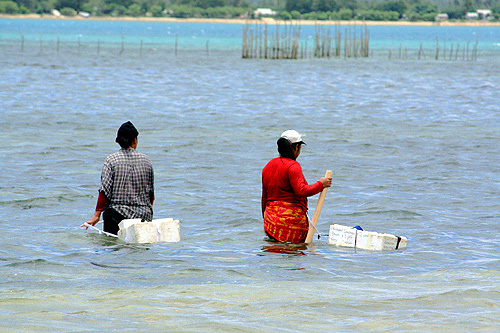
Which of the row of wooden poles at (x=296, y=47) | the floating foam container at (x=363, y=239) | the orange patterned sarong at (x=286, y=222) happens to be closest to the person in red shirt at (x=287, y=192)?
the orange patterned sarong at (x=286, y=222)

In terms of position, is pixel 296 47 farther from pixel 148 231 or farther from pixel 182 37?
pixel 182 37

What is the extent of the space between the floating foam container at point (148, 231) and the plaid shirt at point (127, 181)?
17 centimetres

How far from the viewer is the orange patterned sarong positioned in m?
7.77

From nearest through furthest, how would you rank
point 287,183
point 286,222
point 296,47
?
point 287,183 → point 286,222 → point 296,47

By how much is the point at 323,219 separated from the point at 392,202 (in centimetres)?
165

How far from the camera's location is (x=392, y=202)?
37.7ft

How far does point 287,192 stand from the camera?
7.67 metres

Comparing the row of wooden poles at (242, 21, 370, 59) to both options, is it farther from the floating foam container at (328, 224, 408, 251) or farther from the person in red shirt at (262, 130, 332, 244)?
the person in red shirt at (262, 130, 332, 244)

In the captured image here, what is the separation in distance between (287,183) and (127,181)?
63.7 inches

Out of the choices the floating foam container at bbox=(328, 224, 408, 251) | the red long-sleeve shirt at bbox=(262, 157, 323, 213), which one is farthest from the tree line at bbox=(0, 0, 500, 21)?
the red long-sleeve shirt at bbox=(262, 157, 323, 213)

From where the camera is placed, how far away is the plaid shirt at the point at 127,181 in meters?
7.58

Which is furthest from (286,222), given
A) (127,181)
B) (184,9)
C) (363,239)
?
(184,9)

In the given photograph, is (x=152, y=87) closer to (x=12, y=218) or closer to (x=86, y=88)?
(x=86, y=88)

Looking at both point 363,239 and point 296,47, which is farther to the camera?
point 296,47
